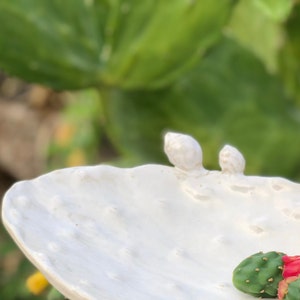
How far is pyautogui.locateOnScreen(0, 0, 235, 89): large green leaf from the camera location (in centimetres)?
110

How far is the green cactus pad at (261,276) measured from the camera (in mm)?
603

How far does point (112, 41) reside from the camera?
114cm

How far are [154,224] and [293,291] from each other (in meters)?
0.11

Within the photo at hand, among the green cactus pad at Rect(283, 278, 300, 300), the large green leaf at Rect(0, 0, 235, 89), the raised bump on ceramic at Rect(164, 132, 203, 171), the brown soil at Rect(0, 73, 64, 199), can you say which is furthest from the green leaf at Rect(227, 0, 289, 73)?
the brown soil at Rect(0, 73, 64, 199)

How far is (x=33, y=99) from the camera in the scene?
2432mm

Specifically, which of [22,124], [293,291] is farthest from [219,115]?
[22,124]

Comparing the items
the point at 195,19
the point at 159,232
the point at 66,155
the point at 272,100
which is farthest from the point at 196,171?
the point at 66,155

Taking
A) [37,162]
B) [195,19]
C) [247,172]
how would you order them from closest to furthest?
[195,19], [247,172], [37,162]

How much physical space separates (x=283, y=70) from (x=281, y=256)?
0.75 meters

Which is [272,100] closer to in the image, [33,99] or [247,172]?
[247,172]

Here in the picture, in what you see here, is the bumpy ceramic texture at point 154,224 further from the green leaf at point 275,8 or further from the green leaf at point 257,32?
the green leaf at point 257,32

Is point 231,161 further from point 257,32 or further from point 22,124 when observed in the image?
point 22,124

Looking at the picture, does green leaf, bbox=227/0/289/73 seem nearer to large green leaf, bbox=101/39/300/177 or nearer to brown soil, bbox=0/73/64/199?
large green leaf, bbox=101/39/300/177

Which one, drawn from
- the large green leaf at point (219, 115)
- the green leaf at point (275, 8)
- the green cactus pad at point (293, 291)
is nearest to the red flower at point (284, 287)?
the green cactus pad at point (293, 291)
